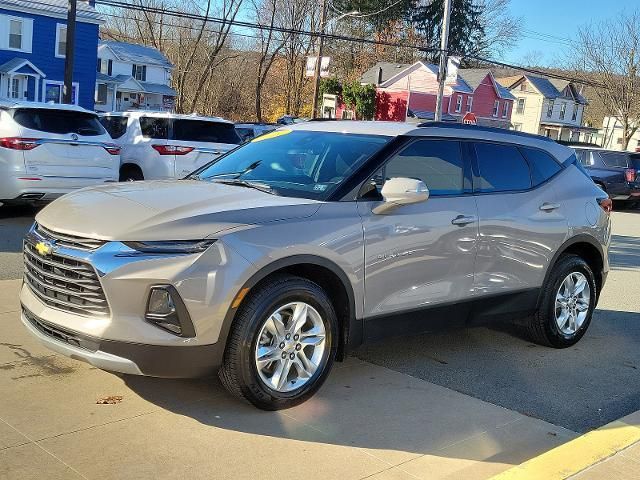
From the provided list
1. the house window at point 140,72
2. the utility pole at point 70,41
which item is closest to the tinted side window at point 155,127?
the utility pole at point 70,41

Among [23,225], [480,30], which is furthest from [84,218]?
[480,30]

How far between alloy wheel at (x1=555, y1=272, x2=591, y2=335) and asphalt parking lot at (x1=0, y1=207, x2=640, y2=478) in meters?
0.30

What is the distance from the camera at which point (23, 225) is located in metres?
10.1

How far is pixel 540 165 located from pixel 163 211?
340 centimetres

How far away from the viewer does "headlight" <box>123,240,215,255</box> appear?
12.5ft

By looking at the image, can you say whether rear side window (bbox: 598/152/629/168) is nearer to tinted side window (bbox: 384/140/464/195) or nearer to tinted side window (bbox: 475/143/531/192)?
tinted side window (bbox: 475/143/531/192)

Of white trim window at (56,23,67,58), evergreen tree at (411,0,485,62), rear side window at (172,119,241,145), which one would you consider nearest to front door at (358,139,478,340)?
rear side window at (172,119,241,145)

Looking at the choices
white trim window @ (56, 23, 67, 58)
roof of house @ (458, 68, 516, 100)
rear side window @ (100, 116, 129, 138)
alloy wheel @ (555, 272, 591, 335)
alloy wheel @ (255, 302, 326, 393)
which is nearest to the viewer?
alloy wheel @ (255, 302, 326, 393)

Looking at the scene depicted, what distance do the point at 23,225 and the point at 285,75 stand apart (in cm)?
5495

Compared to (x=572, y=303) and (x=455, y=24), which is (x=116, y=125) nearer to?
(x=572, y=303)

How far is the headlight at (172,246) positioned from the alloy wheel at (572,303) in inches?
135

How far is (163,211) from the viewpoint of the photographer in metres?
4.05

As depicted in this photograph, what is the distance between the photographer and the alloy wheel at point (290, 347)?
4188mm

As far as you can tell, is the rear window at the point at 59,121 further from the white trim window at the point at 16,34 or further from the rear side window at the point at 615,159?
the white trim window at the point at 16,34
